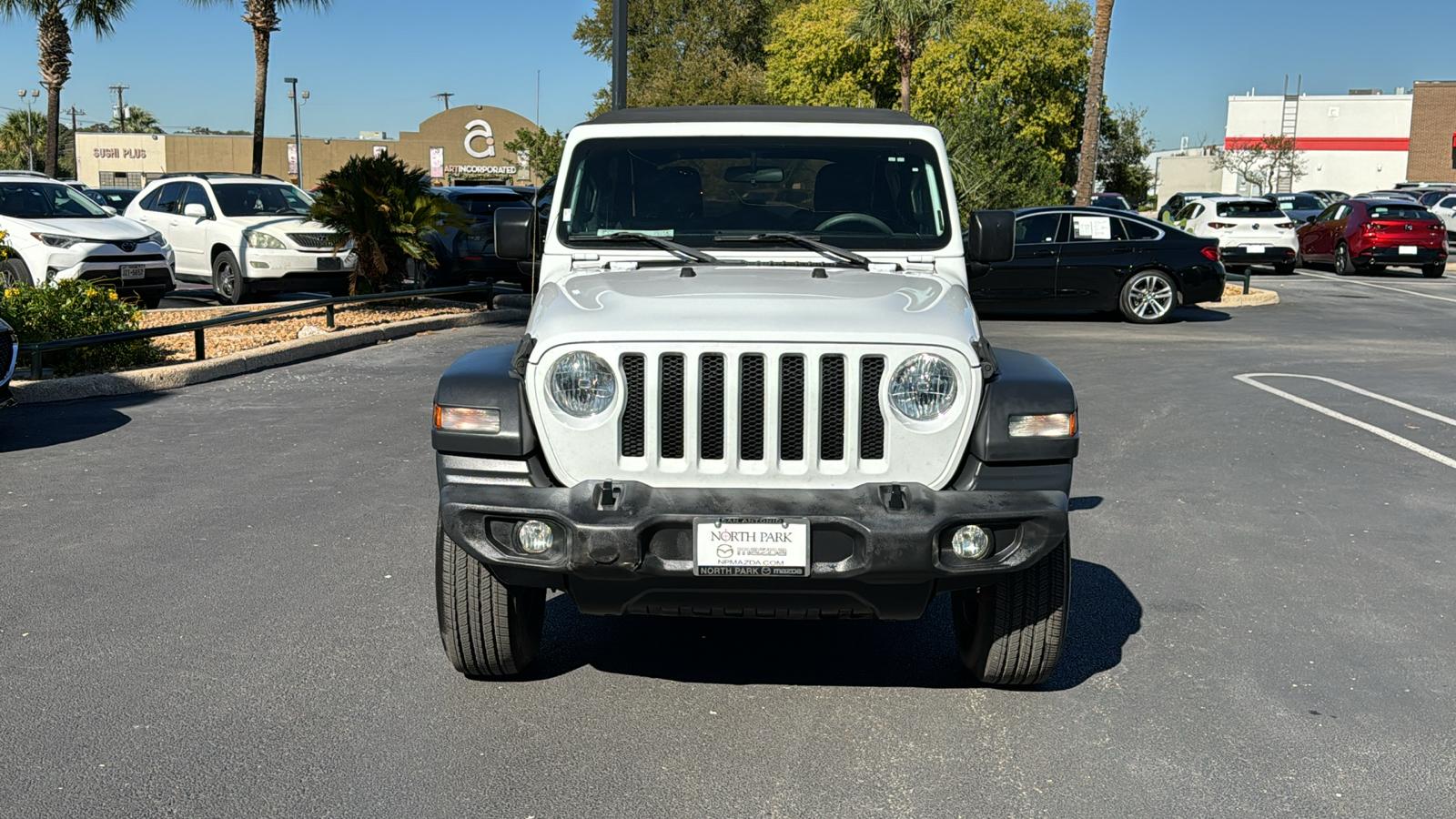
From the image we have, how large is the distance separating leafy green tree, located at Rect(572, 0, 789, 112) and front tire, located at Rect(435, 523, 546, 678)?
176 feet

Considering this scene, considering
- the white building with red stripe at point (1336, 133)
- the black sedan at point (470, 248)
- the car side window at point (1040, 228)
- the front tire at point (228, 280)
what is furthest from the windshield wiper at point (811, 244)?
the white building with red stripe at point (1336, 133)

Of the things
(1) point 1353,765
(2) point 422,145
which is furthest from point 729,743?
(2) point 422,145

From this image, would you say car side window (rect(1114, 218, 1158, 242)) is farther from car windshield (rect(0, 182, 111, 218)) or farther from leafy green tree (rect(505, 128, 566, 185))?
leafy green tree (rect(505, 128, 566, 185))

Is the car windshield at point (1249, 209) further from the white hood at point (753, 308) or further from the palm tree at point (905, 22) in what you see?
the white hood at point (753, 308)

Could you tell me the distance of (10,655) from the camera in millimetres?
4738

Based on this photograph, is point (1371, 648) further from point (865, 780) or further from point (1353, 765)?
point (865, 780)

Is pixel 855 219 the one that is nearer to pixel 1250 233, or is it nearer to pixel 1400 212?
pixel 1250 233

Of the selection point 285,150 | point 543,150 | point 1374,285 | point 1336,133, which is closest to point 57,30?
point 543,150

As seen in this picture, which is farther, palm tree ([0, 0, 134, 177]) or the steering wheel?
palm tree ([0, 0, 134, 177])

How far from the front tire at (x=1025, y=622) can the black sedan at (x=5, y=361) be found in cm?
692

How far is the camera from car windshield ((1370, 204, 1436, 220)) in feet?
87.3

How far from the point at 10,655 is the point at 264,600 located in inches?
37.2

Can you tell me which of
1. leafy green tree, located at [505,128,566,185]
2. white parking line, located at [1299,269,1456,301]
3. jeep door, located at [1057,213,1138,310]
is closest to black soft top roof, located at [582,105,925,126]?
jeep door, located at [1057,213,1138,310]

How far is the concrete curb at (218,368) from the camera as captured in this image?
10398 mm
